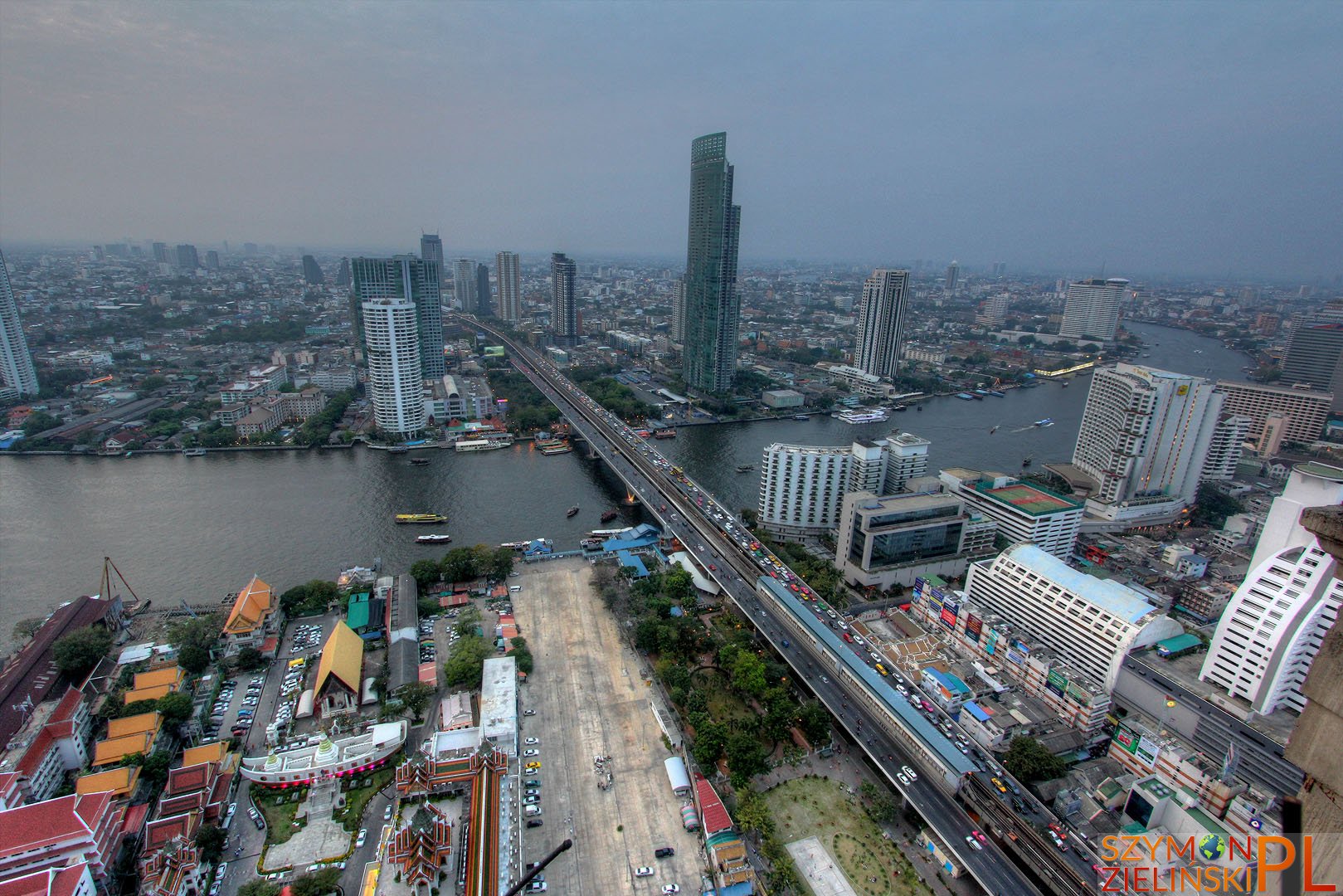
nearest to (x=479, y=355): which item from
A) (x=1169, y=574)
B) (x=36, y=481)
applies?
(x=36, y=481)

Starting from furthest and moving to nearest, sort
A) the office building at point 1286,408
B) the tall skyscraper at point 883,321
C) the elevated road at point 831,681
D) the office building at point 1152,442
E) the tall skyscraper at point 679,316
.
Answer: the tall skyscraper at point 679,316 → the tall skyscraper at point 883,321 → the office building at point 1286,408 → the office building at point 1152,442 → the elevated road at point 831,681

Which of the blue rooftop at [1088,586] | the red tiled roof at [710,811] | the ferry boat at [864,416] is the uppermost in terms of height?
the blue rooftop at [1088,586]

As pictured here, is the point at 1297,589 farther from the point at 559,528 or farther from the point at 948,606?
the point at 559,528

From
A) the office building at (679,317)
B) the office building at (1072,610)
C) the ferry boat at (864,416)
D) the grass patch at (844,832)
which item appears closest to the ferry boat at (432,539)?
the grass patch at (844,832)

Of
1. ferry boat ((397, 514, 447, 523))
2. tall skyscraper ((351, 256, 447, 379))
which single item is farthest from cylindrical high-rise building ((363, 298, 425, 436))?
ferry boat ((397, 514, 447, 523))

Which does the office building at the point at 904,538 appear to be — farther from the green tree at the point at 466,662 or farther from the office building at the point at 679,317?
the office building at the point at 679,317

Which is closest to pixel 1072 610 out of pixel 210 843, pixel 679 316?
pixel 210 843

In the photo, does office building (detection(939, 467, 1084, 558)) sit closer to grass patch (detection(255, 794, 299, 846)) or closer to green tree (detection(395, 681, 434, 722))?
green tree (detection(395, 681, 434, 722))
